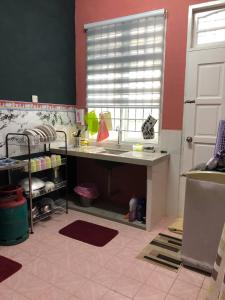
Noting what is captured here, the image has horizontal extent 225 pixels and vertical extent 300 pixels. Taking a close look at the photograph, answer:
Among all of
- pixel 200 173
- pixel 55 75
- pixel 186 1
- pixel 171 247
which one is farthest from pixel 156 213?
pixel 186 1

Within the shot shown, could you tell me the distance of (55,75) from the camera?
347 cm

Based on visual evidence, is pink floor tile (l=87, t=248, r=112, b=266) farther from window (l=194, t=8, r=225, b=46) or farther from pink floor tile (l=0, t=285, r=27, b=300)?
window (l=194, t=8, r=225, b=46)

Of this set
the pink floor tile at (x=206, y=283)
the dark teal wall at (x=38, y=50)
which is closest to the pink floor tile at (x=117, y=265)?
the pink floor tile at (x=206, y=283)

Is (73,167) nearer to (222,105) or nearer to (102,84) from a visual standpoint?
(102,84)

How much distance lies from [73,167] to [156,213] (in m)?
1.60

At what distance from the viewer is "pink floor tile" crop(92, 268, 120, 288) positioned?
1981 millimetres

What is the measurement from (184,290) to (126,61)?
274 centimetres

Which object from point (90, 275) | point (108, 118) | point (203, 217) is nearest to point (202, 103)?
point (108, 118)

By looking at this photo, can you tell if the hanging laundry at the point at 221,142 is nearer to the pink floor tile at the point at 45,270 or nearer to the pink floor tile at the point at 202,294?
the pink floor tile at the point at 202,294

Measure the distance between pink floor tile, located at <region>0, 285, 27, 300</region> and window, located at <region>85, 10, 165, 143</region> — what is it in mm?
2317

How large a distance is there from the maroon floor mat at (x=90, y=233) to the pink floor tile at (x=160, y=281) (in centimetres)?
66

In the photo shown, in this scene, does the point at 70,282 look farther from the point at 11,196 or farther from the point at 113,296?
the point at 11,196

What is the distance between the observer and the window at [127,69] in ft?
10.4

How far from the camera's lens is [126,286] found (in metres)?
1.95
